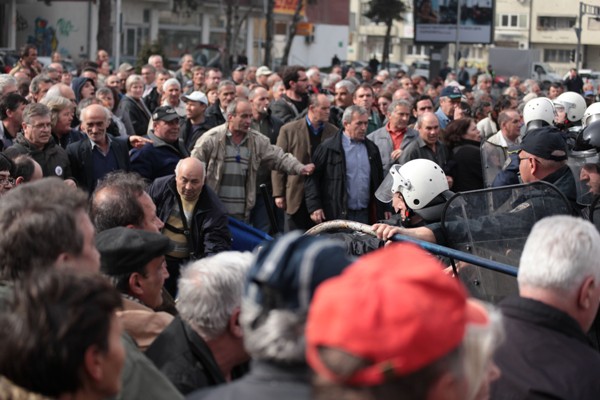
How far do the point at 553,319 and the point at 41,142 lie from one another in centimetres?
637

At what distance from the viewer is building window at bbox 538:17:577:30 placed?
99.3 meters

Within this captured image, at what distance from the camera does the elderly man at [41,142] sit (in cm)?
909

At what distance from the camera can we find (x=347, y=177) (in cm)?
1126

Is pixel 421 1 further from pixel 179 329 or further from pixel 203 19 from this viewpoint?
pixel 179 329

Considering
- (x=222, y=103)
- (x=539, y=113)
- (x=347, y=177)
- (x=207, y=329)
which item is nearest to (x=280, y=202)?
(x=347, y=177)

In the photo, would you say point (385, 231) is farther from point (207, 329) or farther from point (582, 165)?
point (207, 329)

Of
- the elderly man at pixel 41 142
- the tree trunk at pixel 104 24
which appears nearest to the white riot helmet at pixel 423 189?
the elderly man at pixel 41 142

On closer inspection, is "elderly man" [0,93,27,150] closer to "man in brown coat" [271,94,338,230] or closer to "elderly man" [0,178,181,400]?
"man in brown coat" [271,94,338,230]

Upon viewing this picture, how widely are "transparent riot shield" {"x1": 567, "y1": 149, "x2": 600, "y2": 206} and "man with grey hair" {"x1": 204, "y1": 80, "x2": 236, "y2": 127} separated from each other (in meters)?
6.82

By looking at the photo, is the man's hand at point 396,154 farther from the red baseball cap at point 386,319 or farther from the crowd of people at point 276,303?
the red baseball cap at point 386,319

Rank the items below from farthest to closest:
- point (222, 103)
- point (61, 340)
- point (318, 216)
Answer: point (222, 103), point (318, 216), point (61, 340)

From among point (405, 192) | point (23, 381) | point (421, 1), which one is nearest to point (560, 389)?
point (23, 381)

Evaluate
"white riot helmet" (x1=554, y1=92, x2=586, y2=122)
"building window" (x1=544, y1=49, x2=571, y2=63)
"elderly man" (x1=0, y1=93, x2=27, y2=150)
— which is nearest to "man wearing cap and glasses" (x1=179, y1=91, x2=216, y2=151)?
"elderly man" (x1=0, y1=93, x2=27, y2=150)

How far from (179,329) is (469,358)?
→ 1.78 metres
